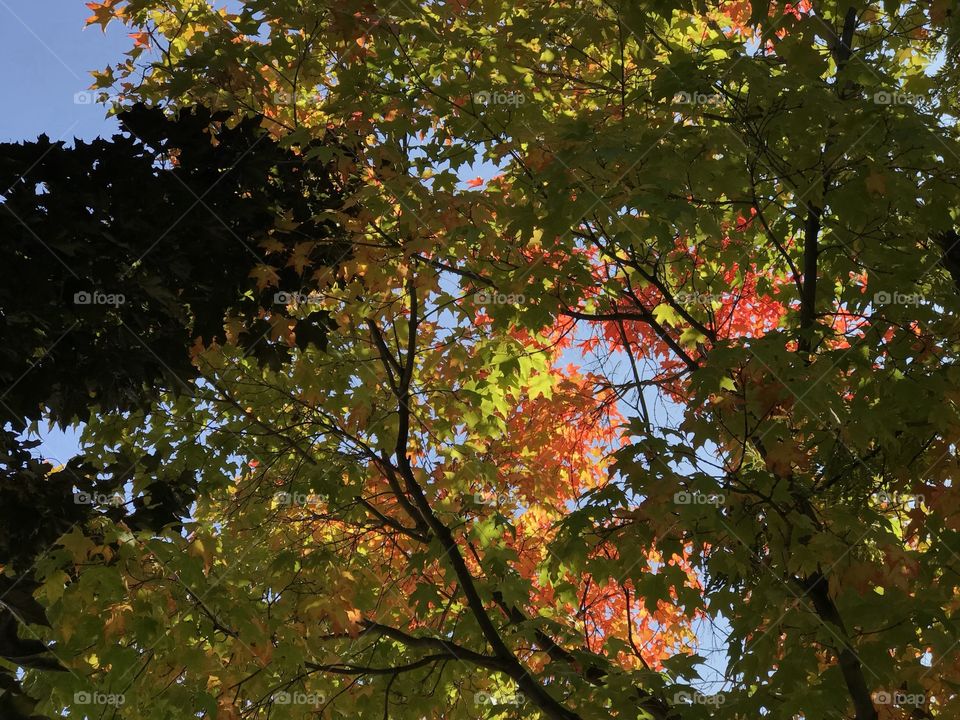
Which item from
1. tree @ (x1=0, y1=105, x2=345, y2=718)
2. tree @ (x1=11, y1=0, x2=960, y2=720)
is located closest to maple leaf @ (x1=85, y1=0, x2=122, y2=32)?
tree @ (x1=11, y1=0, x2=960, y2=720)

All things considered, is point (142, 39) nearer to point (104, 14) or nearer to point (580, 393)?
point (104, 14)

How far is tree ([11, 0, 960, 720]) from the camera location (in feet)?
17.0

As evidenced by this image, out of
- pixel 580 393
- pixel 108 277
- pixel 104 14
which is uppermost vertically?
pixel 104 14

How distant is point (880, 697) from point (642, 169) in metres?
3.54

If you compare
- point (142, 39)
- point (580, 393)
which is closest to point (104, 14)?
point (142, 39)

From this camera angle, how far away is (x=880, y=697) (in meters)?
5.34

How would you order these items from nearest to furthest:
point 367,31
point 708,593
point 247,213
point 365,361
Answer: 1. point 708,593
2. point 247,213
3. point 367,31
4. point 365,361

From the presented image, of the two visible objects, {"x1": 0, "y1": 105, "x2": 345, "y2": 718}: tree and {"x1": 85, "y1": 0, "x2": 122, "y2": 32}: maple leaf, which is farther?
{"x1": 85, "y1": 0, "x2": 122, "y2": 32}: maple leaf

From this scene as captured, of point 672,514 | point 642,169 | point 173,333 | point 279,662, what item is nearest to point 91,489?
point 173,333

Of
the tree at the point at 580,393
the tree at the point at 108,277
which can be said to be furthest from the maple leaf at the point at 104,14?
the tree at the point at 108,277

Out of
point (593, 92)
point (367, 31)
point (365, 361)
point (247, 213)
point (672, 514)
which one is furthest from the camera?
point (365, 361)

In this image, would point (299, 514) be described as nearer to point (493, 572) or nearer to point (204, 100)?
point (493, 572)

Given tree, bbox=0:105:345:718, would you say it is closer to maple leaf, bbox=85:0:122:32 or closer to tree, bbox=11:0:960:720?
tree, bbox=11:0:960:720

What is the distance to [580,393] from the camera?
26.7ft
